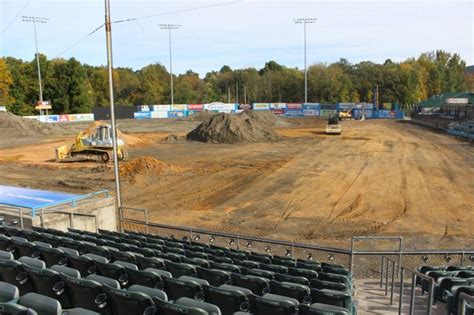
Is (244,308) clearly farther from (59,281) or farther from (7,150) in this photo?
(7,150)

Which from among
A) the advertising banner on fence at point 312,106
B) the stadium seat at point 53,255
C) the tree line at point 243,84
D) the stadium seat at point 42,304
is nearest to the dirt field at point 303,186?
the stadium seat at point 53,255

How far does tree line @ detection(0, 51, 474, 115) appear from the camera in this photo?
340 feet

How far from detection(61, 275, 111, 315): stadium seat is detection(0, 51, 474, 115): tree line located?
105 metres

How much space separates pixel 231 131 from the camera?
2162 inches

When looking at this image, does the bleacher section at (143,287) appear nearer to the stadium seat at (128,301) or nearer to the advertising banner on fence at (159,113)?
the stadium seat at (128,301)

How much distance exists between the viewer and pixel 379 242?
16312 mm

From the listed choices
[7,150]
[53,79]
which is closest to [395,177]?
[7,150]

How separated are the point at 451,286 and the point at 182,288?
5.63 metres

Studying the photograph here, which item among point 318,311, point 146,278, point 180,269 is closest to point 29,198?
point 180,269

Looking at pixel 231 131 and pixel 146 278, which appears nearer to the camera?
pixel 146 278

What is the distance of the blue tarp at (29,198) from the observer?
13.3 meters

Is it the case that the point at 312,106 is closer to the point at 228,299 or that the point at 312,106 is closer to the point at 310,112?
the point at 310,112

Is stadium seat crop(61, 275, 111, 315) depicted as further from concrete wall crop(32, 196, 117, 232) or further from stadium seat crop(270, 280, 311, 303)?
concrete wall crop(32, 196, 117, 232)

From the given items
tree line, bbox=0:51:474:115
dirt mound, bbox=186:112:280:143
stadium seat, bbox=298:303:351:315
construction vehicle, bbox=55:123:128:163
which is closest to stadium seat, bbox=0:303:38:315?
stadium seat, bbox=298:303:351:315
